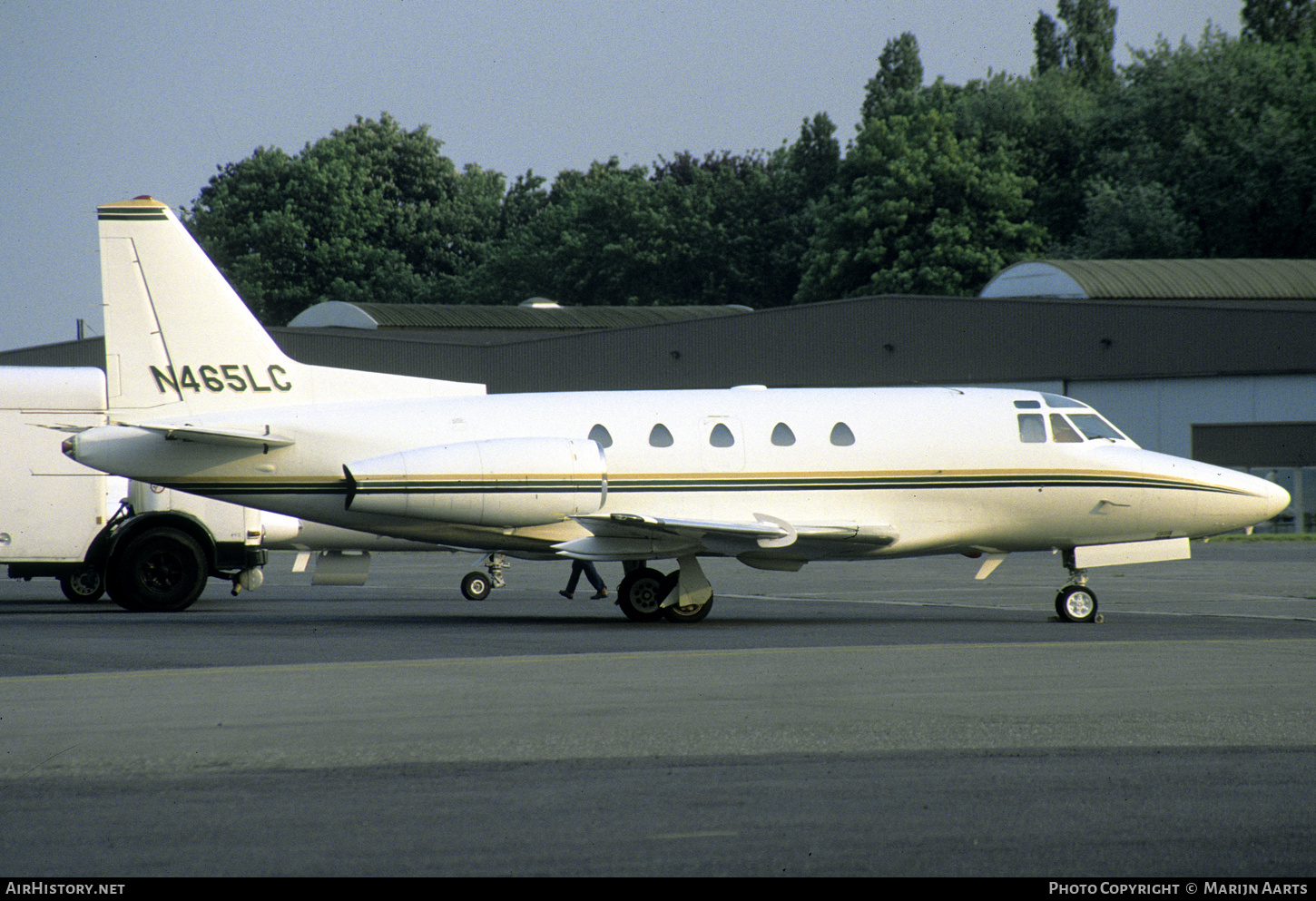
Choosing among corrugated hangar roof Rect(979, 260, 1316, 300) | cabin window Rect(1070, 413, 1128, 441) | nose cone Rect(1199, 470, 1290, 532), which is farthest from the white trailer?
corrugated hangar roof Rect(979, 260, 1316, 300)

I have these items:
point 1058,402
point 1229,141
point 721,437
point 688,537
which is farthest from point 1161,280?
point 688,537

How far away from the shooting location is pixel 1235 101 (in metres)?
76.2

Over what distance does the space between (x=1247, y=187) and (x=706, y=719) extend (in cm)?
6966

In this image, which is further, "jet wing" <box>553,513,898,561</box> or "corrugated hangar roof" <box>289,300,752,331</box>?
"corrugated hangar roof" <box>289,300,752,331</box>

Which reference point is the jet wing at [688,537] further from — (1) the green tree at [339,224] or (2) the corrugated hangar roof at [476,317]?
(1) the green tree at [339,224]

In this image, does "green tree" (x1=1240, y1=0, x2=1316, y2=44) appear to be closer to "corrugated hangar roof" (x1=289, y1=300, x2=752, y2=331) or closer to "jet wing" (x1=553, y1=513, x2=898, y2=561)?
"corrugated hangar roof" (x1=289, y1=300, x2=752, y2=331)

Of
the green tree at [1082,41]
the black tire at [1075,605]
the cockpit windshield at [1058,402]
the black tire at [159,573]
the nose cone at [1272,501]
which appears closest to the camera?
the black tire at [1075,605]

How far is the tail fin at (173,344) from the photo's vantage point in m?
19.5

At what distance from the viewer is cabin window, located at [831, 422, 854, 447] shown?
19.5m

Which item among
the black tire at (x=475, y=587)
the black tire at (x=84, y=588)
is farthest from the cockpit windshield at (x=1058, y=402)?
the black tire at (x=84, y=588)

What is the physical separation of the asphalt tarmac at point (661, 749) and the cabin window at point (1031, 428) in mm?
2708

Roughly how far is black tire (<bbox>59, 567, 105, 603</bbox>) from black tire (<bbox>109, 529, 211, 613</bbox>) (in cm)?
337
